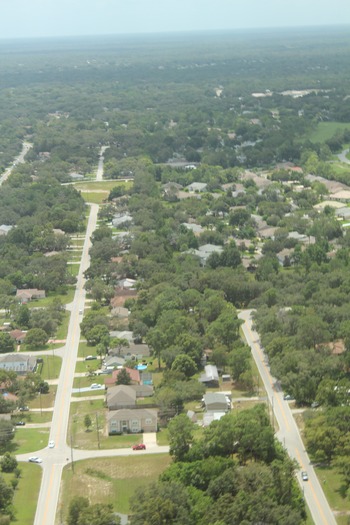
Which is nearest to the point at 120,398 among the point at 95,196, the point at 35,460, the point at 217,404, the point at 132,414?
the point at 132,414

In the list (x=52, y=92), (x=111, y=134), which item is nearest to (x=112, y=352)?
(x=111, y=134)

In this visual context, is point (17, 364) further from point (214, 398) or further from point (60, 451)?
point (214, 398)

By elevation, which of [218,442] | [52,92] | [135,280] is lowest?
[52,92]

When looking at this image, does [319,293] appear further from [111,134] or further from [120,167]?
[111,134]

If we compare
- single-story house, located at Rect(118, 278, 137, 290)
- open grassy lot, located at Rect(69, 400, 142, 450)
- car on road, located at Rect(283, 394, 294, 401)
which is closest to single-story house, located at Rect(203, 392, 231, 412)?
car on road, located at Rect(283, 394, 294, 401)

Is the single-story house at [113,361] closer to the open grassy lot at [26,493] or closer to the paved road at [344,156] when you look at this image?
the open grassy lot at [26,493]

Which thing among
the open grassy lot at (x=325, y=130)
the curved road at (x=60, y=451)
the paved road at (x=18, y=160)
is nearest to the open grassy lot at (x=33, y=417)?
the curved road at (x=60, y=451)
